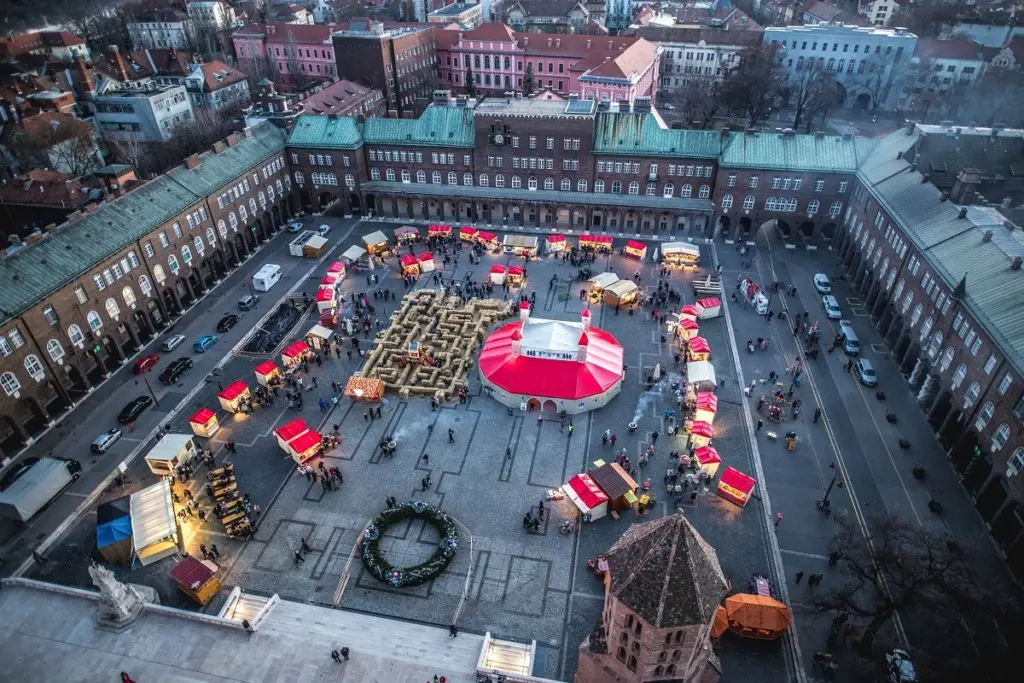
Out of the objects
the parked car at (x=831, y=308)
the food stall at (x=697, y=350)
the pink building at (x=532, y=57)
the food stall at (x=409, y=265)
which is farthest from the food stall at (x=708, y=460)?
the pink building at (x=532, y=57)

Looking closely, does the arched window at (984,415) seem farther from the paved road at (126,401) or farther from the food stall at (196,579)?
the paved road at (126,401)

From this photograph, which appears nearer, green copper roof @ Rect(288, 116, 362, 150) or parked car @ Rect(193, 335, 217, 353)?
parked car @ Rect(193, 335, 217, 353)

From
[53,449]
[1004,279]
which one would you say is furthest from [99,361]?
[1004,279]

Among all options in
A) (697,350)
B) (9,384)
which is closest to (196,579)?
(9,384)

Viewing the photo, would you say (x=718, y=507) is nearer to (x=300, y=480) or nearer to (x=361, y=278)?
(x=300, y=480)

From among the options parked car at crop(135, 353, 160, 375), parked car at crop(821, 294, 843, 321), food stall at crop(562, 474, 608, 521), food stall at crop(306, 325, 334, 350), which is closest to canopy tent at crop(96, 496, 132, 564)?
parked car at crop(135, 353, 160, 375)

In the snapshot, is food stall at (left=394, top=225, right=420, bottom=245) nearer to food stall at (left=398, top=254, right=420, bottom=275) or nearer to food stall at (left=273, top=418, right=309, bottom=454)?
food stall at (left=398, top=254, right=420, bottom=275)
